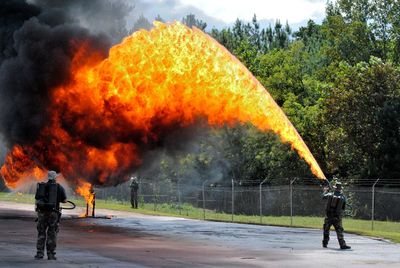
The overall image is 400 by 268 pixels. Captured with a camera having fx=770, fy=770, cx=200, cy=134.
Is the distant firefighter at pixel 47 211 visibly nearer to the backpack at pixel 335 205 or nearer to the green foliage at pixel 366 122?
the backpack at pixel 335 205

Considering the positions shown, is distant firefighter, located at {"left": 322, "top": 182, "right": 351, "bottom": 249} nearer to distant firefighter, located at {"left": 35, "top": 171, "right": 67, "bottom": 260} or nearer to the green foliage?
distant firefighter, located at {"left": 35, "top": 171, "right": 67, "bottom": 260}

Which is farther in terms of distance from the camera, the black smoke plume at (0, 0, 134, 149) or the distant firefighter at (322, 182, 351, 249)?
the black smoke plume at (0, 0, 134, 149)

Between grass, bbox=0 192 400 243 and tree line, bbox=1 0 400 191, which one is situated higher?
tree line, bbox=1 0 400 191

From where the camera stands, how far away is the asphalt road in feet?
57.9

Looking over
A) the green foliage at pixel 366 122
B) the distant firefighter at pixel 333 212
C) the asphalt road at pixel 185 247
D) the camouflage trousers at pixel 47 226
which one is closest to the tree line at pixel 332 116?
the green foliage at pixel 366 122

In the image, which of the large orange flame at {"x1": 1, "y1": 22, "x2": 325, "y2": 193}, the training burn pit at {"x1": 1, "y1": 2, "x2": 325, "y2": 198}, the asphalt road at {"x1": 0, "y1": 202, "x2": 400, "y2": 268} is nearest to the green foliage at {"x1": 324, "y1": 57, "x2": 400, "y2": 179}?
the training burn pit at {"x1": 1, "y1": 2, "x2": 325, "y2": 198}

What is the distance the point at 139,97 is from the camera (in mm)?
31906

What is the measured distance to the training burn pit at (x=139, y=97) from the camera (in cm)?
3098

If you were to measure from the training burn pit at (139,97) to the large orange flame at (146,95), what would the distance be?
0.04 meters

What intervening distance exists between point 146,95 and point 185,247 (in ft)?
37.8

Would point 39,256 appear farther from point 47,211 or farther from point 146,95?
point 146,95

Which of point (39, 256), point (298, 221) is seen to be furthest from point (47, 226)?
point (298, 221)

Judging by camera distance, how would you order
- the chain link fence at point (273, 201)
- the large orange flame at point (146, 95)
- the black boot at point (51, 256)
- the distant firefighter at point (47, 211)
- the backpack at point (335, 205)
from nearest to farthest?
the black boot at point (51, 256)
the distant firefighter at point (47, 211)
the backpack at point (335, 205)
the large orange flame at point (146, 95)
the chain link fence at point (273, 201)

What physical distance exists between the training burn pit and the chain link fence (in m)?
6.05
